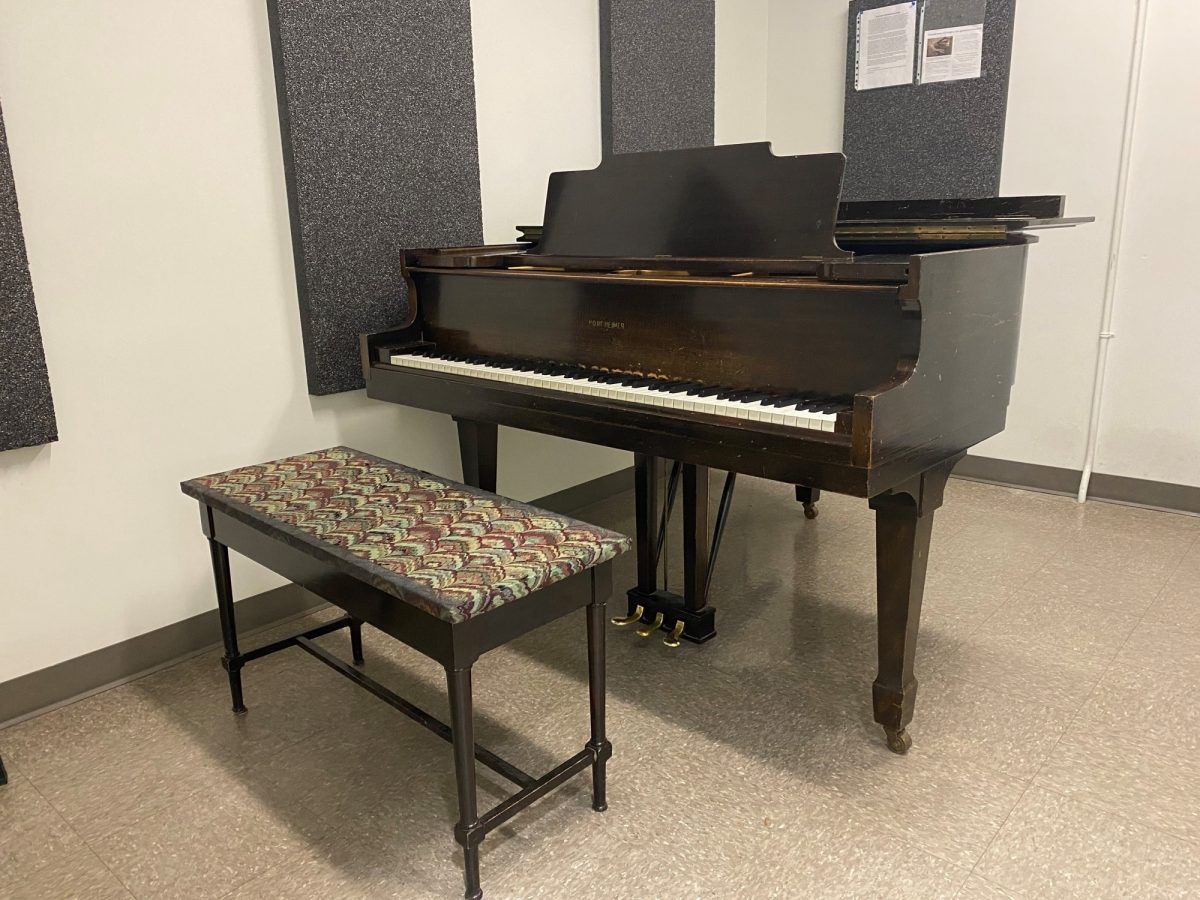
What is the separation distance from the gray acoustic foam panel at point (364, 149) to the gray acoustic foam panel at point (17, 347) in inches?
26.4

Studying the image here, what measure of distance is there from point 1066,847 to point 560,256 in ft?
5.51

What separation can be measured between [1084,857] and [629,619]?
1.18 m

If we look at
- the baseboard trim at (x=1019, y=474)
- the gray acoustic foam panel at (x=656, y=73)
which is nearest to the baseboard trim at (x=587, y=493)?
the gray acoustic foam panel at (x=656, y=73)

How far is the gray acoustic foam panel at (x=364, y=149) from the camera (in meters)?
2.29

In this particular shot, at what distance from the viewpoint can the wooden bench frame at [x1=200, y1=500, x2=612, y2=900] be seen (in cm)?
137

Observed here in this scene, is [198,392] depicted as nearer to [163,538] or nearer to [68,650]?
[163,538]

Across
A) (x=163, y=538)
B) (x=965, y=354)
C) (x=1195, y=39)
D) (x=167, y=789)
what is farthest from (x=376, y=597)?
(x=1195, y=39)

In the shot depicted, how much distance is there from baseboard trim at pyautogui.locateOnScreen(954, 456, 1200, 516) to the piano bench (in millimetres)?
2596

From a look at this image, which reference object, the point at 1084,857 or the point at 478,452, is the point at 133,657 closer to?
the point at 478,452

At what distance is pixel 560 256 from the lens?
222 centimetres

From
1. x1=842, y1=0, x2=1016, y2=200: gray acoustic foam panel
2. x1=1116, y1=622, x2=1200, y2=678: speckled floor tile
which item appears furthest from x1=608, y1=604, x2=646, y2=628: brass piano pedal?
x1=842, y1=0, x2=1016, y2=200: gray acoustic foam panel

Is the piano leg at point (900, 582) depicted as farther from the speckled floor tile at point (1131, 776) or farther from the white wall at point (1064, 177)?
the white wall at point (1064, 177)

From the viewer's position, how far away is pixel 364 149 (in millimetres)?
2439

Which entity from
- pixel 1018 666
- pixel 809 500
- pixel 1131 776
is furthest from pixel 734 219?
pixel 809 500
